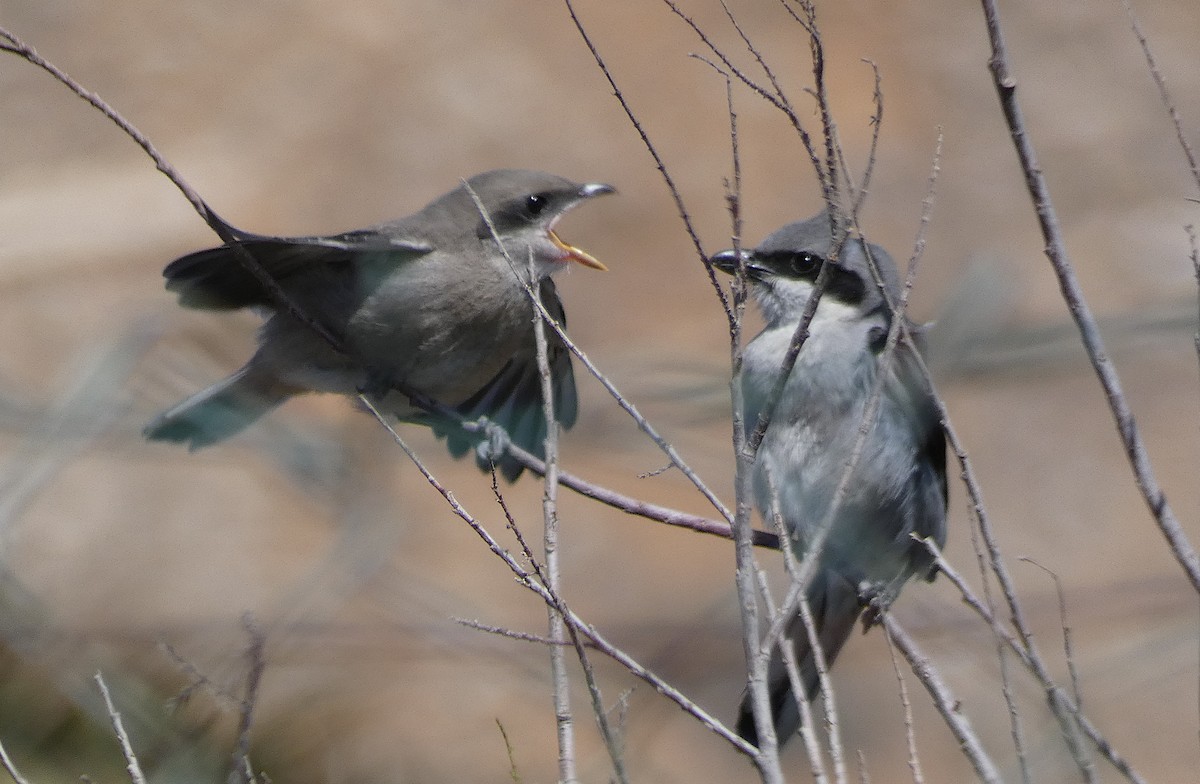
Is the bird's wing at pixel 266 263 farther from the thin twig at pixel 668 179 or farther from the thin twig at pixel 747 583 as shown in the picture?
the thin twig at pixel 747 583

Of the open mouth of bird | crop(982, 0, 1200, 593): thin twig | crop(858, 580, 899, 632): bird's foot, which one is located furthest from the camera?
the open mouth of bird

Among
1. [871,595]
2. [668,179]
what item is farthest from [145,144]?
[871,595]

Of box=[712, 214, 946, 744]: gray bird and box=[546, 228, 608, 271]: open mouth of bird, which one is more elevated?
box=[546, 228, 608, 271]: open mouth of bird

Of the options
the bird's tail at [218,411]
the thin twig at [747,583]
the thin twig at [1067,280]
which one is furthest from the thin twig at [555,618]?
the bird's tail at [218,411]

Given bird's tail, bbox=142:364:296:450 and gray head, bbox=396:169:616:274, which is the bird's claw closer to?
gray head, bbox=396:169:616:274

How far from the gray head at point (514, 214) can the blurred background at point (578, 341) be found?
1592 mm

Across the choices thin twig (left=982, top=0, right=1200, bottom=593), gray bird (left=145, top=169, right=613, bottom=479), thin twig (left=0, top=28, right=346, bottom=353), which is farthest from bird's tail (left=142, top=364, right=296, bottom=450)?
thin twig (left=982, top=0, right=1200, bottom=593)

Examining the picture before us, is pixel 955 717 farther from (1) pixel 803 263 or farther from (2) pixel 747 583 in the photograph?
(1) pixel 803 263

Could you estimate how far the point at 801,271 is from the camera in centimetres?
420

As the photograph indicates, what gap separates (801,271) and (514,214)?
990 millimetres

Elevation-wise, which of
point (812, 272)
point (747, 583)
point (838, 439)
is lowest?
point (747, 583)

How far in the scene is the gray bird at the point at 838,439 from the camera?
13.0 ft

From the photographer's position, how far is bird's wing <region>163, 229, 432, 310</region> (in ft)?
13.4

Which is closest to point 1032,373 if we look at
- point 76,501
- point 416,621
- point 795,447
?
point 416,621
